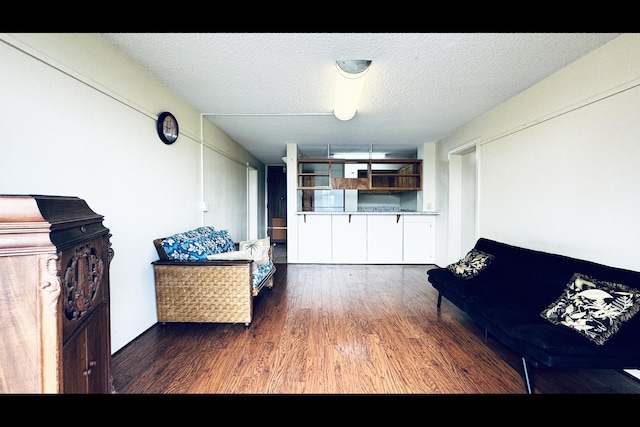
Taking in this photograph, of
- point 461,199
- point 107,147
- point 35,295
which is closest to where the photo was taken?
point 35,295

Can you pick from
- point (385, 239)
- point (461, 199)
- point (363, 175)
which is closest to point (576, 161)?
point (461, 199)

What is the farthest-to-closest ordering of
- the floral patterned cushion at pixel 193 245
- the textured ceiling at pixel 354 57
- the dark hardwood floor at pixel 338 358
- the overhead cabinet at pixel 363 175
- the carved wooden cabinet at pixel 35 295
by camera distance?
the overhead cabinet at pixel 363 175, the floral patterned cushion at pixel 193 245, the textured ceiling at pixel 354 57, the dark hardwood floor at pixel 338 358, the carved wooden cabinet at pixel 35 295

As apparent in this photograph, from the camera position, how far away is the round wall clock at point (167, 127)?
2.45 metres

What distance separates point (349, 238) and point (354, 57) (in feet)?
11.4

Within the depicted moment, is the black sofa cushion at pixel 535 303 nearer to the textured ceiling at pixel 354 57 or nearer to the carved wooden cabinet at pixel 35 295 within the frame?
the textured ceiling at pixel 354 57

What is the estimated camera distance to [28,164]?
1.35m

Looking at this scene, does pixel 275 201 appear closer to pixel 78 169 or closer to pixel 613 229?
pixel 78 169

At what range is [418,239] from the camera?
495cm

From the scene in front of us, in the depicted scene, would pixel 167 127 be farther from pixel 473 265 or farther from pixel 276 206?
pixel 276 206

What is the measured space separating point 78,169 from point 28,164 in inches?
11.3

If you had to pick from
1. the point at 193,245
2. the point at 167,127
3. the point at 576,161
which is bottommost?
the point at 193,245

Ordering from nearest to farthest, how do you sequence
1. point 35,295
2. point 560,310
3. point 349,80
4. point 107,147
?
point 35,295 → point 560,310 → point 107,147 → point 349,80

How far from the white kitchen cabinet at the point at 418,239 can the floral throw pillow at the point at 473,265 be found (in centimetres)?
223

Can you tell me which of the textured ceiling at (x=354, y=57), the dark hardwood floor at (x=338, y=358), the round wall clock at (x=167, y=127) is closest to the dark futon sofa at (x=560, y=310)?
the dark hardwood floor at (x=338, y=358)
